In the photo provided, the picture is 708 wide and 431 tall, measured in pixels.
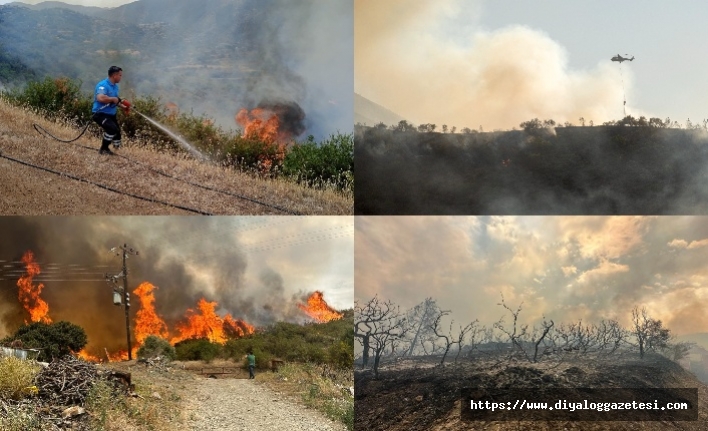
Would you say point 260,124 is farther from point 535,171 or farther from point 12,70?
point 535,171

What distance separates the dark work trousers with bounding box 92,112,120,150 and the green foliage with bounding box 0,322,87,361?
315cm

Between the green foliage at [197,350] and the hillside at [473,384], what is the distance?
2533 millimetres

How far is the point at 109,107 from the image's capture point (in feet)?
44.7

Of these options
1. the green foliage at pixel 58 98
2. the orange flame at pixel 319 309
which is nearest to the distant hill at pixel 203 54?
the green foliage at pixel 58 98

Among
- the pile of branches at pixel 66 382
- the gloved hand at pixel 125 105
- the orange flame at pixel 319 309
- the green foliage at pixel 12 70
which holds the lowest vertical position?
the pile of branches at pixel 66 382

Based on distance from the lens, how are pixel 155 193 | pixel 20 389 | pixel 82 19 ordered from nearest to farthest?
pixel 20 389, pixel 155 193, pixel 82 19

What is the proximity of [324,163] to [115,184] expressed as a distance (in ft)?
11.7

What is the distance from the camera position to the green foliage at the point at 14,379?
406 inches

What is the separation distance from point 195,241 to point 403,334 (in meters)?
3.92

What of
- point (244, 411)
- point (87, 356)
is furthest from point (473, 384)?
point (87, 356)

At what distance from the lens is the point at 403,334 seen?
1344cm

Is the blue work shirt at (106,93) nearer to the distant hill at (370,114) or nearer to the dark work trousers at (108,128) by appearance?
the dark work trousers at (108,128)

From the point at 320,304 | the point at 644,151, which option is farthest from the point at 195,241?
the point at 644,151

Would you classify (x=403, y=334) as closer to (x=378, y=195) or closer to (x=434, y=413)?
(x=434, y=413)
